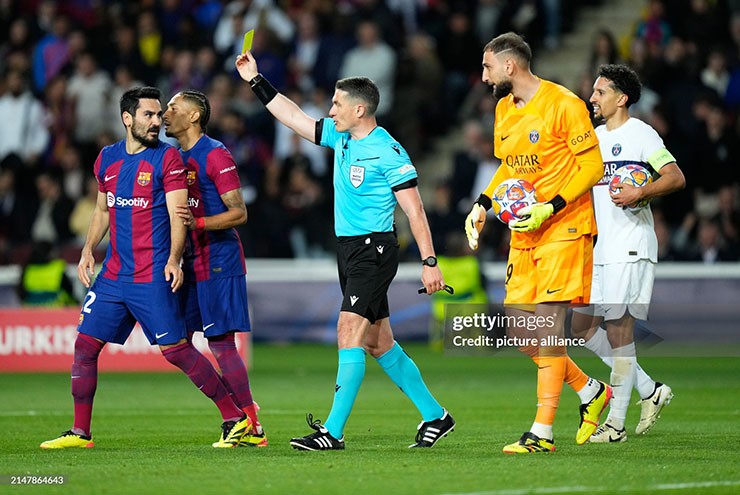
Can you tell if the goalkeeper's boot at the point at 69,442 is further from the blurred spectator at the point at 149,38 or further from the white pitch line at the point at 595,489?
the blurred spectator at the point at 149,38

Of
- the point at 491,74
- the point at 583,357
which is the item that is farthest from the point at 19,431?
the point at 583,357

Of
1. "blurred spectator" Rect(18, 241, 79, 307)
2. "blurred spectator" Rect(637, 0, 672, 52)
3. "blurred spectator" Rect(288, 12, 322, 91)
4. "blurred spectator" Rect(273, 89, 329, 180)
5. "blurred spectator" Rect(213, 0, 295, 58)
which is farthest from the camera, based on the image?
"blurred spectator" Rect(213, 0, 295, 58)

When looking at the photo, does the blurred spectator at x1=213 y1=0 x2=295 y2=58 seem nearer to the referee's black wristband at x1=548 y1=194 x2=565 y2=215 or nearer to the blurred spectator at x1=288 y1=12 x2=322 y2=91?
the blurred spectator at x1=288 y1=12 x2=322 y2=91

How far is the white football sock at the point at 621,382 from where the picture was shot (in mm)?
9406

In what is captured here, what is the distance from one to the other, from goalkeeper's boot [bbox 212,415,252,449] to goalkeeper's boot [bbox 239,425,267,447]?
0.05 metres

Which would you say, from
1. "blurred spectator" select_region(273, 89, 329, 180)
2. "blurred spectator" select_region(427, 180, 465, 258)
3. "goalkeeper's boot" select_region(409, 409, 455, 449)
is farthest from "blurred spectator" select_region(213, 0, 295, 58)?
"goalkeeper's boot" select_region(409, 409, 455, 449)

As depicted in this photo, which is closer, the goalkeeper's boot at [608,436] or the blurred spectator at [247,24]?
the goalkeeper's boot at [608,436]

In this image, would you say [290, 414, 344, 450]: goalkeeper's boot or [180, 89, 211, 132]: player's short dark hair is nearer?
[290, 414, 344, 450]: goalkeeper's boot

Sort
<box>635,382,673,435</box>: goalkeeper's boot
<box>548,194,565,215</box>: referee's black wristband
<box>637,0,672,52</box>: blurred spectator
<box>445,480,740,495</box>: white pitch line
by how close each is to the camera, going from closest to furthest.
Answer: <box>445,480,740,495</box>: white pitch line < <box>548,194,565,215</box>: referee's black wristband < <box>635,382,673,435</box>: goalkeeper's boot < <box>637,0,672,52</box>: blurred spectator

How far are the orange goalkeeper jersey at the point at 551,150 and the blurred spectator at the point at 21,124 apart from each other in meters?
14.7

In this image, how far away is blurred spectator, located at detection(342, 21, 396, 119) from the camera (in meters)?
21.2

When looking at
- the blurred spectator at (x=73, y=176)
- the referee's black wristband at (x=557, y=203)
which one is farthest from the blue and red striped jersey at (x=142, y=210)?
the blurred spectator at (x=73, y=176)

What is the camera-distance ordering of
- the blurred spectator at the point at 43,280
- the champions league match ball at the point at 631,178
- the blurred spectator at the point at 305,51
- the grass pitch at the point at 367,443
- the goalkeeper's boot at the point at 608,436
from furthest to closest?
the blurred spectator at the point at 305,51, the blurred spectator at the point at 43,280, the champions league match ball at the point at 631,178, the goalkeeper's boot at the point at 608,436, the grass pitch at the point at 367,443

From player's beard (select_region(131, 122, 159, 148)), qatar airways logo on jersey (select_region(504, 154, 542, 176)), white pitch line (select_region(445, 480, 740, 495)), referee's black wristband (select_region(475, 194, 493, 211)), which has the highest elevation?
player's beard (select_region(131, 122, 159, 148))
